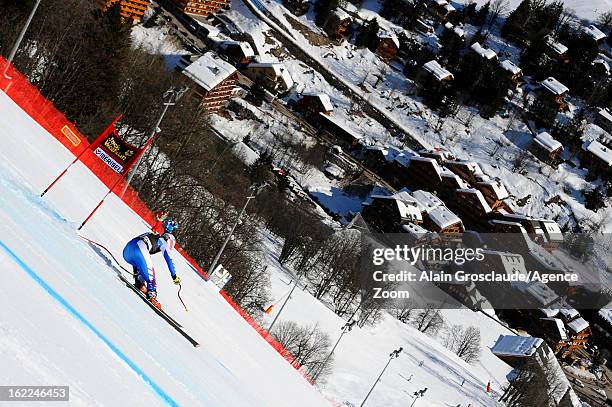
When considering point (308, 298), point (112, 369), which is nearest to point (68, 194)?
point (112, 369)

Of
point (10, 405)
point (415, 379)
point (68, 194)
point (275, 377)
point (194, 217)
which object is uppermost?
point (10, 405)

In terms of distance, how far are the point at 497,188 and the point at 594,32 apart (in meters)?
75.4

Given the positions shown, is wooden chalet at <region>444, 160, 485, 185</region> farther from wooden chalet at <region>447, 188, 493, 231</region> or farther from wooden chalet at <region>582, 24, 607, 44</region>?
wooden chalet at <region>582, 24, 607, 44</region>

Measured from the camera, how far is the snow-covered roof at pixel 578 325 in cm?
9406

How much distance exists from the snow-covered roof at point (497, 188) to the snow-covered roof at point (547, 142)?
16.1 meters

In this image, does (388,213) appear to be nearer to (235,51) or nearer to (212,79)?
(212,79)

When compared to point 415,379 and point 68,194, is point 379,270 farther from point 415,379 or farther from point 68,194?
point 68,194

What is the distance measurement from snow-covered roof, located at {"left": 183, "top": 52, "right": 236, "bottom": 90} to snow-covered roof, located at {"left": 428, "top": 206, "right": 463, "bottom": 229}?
35.7m

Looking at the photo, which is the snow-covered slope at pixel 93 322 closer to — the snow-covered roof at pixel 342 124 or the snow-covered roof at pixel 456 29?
the snow-covered roof at pixel 342 124

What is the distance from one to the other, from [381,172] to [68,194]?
81377mm

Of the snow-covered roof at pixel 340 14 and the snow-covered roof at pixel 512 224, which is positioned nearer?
the snow-covered roof at pixel 512 224

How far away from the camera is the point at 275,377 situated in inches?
712

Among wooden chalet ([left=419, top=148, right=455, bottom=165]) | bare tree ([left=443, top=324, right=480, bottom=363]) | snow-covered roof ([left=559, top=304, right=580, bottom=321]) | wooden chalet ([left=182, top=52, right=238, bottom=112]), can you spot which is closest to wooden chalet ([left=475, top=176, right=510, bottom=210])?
wooden chalet ([left=419, top=148, right=455, bottom=165])

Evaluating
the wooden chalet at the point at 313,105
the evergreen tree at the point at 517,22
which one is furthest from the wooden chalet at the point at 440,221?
the evergreen tree at the point at 517,22
